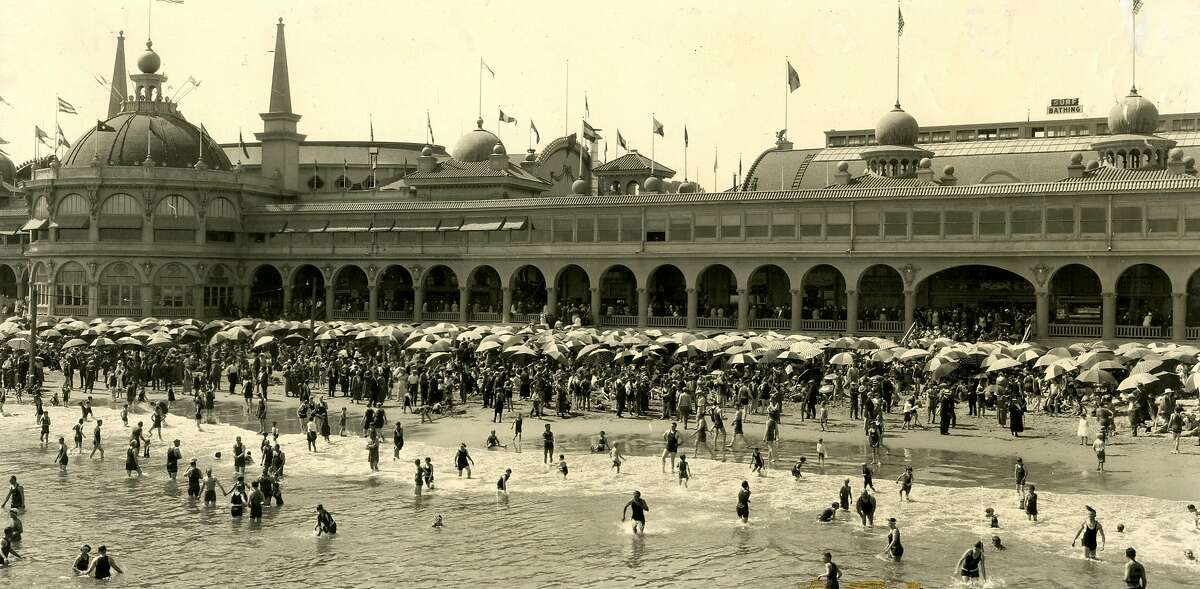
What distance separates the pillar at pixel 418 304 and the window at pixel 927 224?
29261 millimetres

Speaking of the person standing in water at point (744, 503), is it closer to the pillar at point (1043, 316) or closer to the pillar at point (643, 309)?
the pillar at point (1043, 316)

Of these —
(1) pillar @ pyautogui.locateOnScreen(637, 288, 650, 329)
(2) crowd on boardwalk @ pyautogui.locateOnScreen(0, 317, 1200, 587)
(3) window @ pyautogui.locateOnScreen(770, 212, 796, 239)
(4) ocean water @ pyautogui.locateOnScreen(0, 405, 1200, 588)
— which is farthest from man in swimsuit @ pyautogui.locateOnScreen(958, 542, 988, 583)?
(1) pillar @ pyautogui.locateOnScreen(637, 288, 650, 329)

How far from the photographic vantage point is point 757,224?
65688 mm

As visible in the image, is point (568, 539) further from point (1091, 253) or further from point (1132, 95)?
point (1132, 95)

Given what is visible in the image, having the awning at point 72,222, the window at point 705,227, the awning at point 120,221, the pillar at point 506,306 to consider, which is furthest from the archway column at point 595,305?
the awning at point 72,222

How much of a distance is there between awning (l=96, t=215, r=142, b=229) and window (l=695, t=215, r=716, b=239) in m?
36.4

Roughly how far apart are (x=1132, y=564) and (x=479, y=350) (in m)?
33.6

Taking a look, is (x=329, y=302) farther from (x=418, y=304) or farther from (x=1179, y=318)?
(x=1179, y=318)

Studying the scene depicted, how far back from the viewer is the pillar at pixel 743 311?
65125 mm

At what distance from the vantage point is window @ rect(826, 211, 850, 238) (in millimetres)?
63250

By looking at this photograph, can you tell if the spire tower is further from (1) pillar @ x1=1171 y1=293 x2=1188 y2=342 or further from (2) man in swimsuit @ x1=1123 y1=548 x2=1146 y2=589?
(2) man in swimsuit @ x1=1123 y1=548 x2=1146 y2=589

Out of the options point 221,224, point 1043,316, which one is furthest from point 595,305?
point 221,224

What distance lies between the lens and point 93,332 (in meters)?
62.0

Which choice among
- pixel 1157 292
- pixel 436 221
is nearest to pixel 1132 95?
pixel 1157 292
